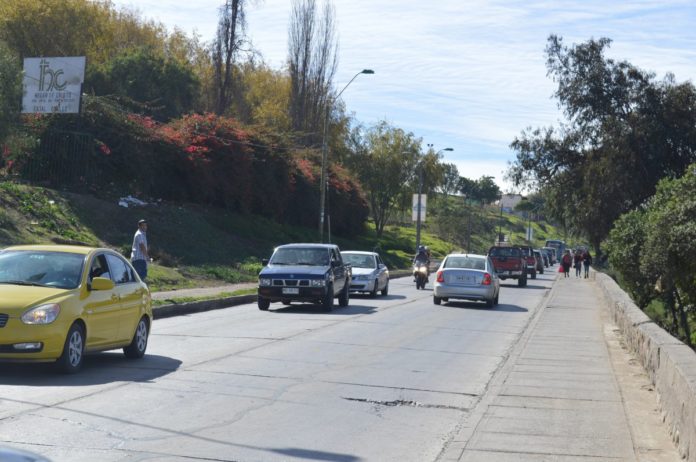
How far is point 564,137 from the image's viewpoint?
56.9 m

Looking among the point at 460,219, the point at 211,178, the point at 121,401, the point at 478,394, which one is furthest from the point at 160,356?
the point at 460,219

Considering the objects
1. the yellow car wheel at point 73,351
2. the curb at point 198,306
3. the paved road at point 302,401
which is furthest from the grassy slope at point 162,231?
the yellow car wheel at point 73,351

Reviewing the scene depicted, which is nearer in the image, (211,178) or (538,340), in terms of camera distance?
(538,340)

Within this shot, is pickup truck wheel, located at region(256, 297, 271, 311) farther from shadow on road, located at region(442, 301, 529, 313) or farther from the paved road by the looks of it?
shadow on road, located at region(442, 301, 529, 313)

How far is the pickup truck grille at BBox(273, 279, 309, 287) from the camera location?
23.0 m

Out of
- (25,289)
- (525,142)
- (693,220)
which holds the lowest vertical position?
(25,289)

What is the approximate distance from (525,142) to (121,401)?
5006 cm

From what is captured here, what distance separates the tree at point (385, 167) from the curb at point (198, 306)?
176 ft

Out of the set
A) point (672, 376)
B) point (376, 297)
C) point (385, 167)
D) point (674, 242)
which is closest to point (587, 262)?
point (385, 167)

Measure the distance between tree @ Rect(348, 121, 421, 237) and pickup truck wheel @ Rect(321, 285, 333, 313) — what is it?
56497 mm

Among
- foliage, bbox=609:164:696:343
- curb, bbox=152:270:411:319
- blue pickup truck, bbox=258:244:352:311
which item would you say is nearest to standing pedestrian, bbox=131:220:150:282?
curb, bbox=152:270:411:319

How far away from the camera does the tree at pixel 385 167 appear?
265 ft

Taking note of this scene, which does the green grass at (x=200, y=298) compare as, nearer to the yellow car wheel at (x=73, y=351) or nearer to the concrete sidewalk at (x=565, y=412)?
the concrete sidewalk at (x=565, y=412)

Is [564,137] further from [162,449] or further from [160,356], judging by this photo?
[162,449]
